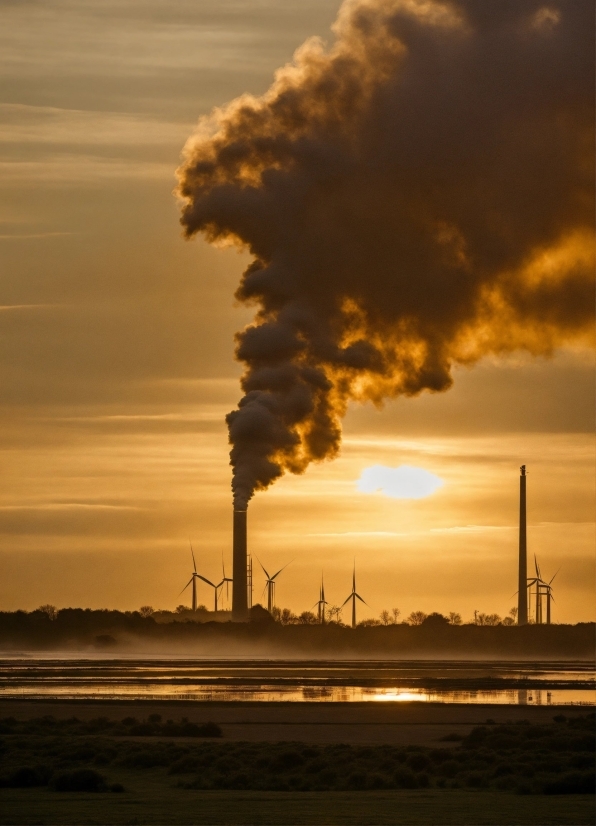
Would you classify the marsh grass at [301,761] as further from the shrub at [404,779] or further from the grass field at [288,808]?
the grass field at [288,808]

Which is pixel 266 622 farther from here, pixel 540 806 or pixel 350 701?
pixel 540 806

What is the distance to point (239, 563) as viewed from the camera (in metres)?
137

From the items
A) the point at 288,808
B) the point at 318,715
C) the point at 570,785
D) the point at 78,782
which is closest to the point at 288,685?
the point at 318,715

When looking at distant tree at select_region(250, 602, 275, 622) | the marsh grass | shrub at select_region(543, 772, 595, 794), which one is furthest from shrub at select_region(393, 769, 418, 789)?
distant tree at select_region(250, 602, 275, 622)

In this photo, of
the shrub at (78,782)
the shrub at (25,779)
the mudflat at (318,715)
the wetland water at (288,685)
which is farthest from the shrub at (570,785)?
the wetland water at (288,685)

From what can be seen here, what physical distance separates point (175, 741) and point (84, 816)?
19084mm

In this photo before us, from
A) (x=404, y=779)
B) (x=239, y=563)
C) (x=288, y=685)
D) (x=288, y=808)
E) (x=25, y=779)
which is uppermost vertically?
(x=239, y=563)

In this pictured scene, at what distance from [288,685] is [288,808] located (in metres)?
53.8

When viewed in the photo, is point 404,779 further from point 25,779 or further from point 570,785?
point 25,779

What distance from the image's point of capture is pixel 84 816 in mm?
38219

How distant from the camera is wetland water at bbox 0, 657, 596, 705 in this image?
268ft

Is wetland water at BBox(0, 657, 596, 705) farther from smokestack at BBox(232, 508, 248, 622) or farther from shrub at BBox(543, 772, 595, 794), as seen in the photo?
shrub at BBox(543, 772, 595, 794)

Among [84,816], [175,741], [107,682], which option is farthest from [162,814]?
[107,682]

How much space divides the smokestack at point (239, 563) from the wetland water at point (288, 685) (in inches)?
444
